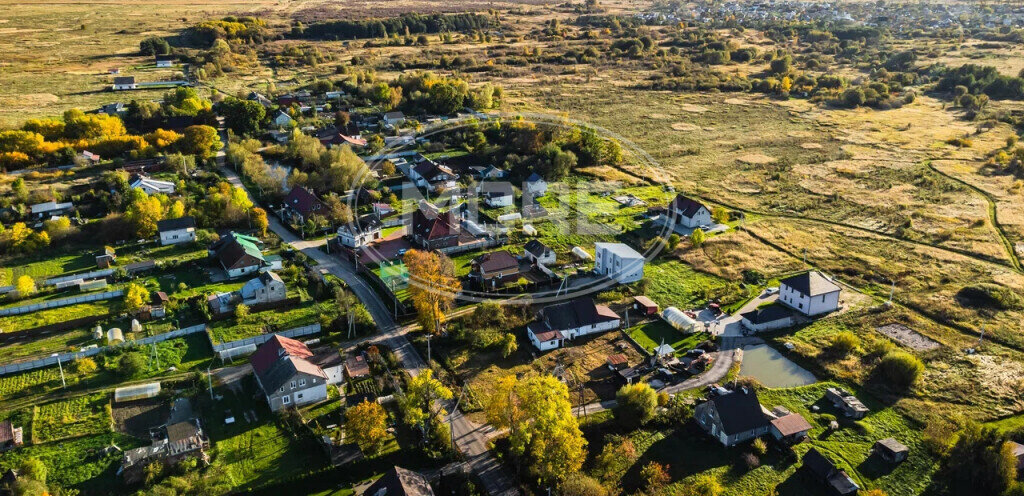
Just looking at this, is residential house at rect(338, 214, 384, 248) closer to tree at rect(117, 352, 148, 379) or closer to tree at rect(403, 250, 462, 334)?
tree at rect(403, 250, 462, 334)

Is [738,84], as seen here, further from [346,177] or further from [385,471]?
[385,471]

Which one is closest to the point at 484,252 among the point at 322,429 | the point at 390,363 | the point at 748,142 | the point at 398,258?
the point at 398,258

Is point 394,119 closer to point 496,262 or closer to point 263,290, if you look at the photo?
point 496,262

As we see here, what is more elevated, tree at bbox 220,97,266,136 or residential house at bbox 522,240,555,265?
tree at bbox 220,97,266,136

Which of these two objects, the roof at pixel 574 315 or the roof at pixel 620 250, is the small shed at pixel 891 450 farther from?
the roof at pixel 620 250
